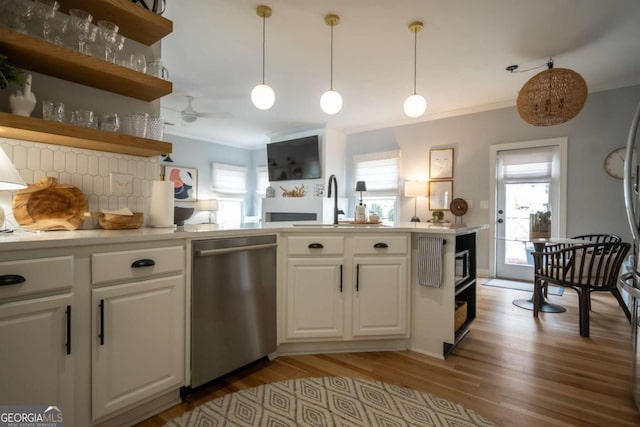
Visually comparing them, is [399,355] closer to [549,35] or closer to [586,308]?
[586,308]

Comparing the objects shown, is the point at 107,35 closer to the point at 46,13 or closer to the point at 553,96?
the point at 46,13

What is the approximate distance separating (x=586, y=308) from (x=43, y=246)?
359cm

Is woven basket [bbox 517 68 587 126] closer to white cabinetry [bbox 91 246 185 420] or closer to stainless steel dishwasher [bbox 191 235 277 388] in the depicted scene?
stainless steel dishwasher [bbox 191 235 277 388]

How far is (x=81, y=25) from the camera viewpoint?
159 centimetres

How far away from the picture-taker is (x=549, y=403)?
1.61 meters

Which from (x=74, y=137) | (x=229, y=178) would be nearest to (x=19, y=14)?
(x=74, y=137)

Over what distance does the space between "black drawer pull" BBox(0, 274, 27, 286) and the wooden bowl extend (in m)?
0.66

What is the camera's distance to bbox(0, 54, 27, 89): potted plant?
134 centimetres

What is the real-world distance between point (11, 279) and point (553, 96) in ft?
13.4

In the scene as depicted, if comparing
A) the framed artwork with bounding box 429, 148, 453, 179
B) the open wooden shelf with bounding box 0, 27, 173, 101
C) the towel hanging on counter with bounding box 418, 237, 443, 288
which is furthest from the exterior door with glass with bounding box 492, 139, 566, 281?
the open wooden shelf with bounding box 0, 27, 173, 101

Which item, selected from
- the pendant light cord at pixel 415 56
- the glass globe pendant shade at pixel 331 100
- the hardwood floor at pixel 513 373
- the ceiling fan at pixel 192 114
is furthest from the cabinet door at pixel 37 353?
the ceiling fan at pixel 192 114

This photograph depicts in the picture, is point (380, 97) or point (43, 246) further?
point (380, 97)

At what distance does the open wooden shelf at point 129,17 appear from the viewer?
1.64 meters

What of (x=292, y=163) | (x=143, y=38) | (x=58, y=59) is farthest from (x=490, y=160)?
(x=58, y=59)
